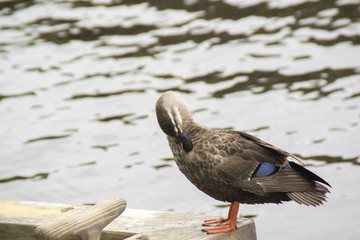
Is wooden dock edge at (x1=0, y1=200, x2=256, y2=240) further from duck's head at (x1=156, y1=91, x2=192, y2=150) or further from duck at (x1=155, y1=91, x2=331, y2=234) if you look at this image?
duck's head at (x1=156, y1=91, x2=192, y2=150)

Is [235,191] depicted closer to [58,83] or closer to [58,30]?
[58,83]

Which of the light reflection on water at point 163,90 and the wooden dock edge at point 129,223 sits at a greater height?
the wooden dock edge at point 129,223

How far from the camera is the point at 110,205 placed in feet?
11.2

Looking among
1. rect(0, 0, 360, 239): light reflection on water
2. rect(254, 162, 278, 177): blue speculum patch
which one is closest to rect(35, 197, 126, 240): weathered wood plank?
rect(254, 162, 278, 177): blue speculum patch

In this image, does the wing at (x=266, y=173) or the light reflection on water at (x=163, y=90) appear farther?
the light reflection on water at (x=163, y=90)

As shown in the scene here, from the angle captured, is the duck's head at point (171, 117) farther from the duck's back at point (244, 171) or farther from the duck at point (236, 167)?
the duck's back at point (244, 171)

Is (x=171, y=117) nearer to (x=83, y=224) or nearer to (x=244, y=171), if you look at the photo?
(x=244, y=171)

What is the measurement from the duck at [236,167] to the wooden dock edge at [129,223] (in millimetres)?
127

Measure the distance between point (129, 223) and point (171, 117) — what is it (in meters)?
0.73

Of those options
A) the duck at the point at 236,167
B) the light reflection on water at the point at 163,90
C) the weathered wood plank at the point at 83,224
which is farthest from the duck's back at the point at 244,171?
the light reflection on water at the point at 163,90

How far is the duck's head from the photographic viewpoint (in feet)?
13.6

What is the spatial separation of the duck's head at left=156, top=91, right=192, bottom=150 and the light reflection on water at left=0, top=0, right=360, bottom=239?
111 inches

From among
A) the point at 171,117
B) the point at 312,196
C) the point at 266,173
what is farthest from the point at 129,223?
the point at 312,196

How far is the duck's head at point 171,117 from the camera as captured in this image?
4.16 m
